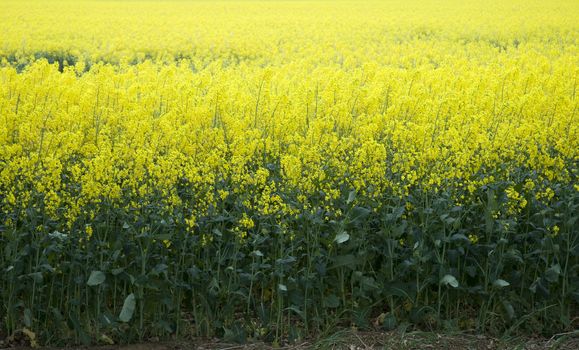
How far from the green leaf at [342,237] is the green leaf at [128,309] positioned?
137 centimetres

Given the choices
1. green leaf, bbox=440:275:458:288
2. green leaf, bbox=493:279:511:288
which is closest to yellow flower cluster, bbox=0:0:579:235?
green leaf, bbox=493:279:511:288

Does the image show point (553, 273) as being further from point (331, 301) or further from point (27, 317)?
point (27, 317)

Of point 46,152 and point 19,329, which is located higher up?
point 46,152

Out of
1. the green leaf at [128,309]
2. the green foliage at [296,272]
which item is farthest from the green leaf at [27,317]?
the green leaf at [128,309]

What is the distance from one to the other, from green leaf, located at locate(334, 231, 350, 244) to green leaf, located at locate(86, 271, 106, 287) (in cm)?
152

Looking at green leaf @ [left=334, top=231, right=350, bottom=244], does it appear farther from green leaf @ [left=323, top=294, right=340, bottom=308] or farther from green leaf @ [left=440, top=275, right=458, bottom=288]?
green leaf @ [left=440, top=275, right=458, bottom=288]

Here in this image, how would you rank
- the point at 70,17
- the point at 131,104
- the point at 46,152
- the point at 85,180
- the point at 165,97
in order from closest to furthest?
the point at 85,180
the point at 46,152
the point at 131,104
the point at 165,97
the point at 70,17

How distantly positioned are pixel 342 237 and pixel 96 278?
1.60 meters

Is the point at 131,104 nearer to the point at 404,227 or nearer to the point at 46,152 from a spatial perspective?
the point at 46,152

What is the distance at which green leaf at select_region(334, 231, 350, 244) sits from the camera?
497 cm

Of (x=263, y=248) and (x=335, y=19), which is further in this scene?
(x=335, y=19)

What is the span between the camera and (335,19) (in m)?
25.7

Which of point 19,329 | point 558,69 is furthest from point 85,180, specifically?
point 558,69

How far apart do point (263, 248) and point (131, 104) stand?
2319 mm
